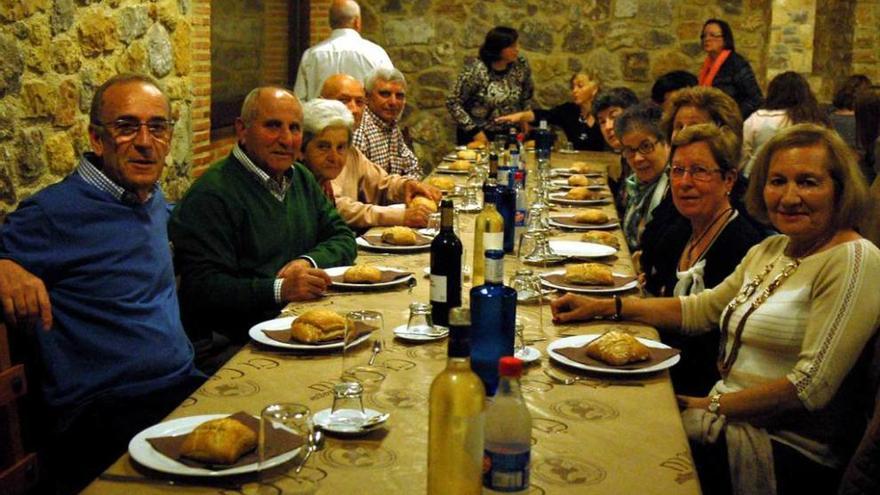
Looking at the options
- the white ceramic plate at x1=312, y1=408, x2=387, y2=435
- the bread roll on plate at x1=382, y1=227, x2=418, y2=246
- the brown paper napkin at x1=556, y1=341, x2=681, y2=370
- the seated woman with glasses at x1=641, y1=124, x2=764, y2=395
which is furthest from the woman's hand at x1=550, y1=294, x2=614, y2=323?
the bread roll on plate at x1=382, y1=227, x2=418, y2=246

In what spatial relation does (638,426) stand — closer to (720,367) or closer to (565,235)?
(720,367)

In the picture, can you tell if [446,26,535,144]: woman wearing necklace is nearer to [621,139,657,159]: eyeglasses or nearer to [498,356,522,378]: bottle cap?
[621,139,657,159]: eyeglasses

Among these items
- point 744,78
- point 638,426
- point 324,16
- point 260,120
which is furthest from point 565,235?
point 324,16

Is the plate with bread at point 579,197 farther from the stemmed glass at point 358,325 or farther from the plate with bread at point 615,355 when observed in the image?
the stemmed glass at point 358,325

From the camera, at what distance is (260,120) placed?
3.42 m

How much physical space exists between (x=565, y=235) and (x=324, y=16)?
5.60m

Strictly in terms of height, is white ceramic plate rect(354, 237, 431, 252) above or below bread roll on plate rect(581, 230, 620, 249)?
below

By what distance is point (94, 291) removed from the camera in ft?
8.62

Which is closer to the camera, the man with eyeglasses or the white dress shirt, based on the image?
the man with eyeglasses

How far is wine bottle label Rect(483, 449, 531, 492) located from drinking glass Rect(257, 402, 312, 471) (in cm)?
26

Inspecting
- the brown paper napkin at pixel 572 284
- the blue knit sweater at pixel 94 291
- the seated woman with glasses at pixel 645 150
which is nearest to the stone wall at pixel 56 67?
the blue knit sweater at pixel 94 291

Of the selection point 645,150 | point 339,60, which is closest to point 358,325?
point 645,150

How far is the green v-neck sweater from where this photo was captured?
10.0 ft

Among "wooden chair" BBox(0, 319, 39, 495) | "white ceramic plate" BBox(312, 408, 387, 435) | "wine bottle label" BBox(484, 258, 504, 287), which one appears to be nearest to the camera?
"white ceramic plate" BBox(312, 408, 387, 435)
